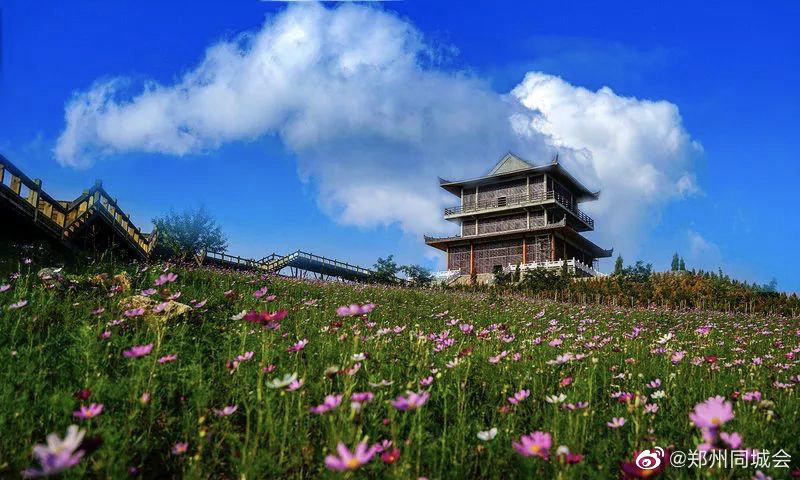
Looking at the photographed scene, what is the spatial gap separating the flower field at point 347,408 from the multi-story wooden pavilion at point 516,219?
33381 millimetres

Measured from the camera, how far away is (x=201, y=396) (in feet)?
9.04

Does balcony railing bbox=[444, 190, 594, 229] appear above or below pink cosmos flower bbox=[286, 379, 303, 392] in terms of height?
above

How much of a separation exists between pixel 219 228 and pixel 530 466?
130ft

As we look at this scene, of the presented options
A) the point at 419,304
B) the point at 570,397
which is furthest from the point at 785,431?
the point at 419,304

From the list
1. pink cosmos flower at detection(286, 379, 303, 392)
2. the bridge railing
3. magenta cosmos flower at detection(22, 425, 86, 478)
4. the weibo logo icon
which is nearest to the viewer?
magenta cosmos flower at detection(22, 425, 86, 478)

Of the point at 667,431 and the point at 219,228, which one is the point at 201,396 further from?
the point at 219,228

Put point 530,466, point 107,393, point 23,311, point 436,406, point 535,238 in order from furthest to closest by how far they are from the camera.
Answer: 1. point 535,238
2. point 23,311
3. point 436,406
4. point 107,393
5. point 530,466

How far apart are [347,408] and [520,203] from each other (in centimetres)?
3800

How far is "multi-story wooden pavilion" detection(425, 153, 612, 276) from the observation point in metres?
37.9

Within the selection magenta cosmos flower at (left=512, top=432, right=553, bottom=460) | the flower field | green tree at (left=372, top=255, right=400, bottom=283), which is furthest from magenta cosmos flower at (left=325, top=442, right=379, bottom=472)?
green tree at (left=372, top=255, right=400, bottom=283)

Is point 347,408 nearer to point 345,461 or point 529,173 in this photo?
point 345,461

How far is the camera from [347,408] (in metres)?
2.46

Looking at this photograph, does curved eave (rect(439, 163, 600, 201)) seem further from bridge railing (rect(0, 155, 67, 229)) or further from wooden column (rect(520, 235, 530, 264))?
bridge railing (rect(0, 155, 67, 229))

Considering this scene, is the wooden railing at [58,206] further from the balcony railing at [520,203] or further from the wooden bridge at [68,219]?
the balcony railing at [520,203]
